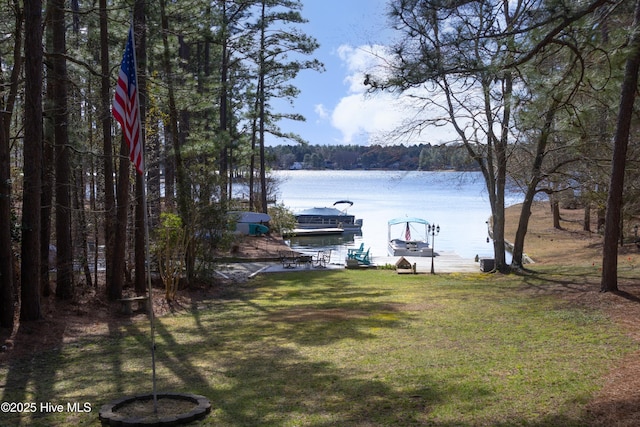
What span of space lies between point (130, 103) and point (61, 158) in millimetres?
7160

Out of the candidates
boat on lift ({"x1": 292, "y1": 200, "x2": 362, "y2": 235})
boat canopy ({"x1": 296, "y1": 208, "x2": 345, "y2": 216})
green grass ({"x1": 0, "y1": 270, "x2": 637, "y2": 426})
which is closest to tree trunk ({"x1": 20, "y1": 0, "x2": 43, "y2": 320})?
green grass ({"x1": 0, "y1": 270, "x2": 637, "y2": 426})

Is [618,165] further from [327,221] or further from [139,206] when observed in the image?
[327,221]

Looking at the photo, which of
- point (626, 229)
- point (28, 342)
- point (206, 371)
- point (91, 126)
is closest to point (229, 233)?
point (91, 126)

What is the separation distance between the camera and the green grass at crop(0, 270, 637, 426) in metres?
6.18

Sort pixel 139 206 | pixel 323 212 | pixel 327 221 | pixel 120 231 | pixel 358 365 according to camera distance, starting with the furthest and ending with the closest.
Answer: pixel 323 212
pixel 327 221
pixel 139 206
pixel 120 231
pixel 358 365

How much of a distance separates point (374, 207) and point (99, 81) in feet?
220

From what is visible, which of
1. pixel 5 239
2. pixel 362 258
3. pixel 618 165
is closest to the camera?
pixel 5 239

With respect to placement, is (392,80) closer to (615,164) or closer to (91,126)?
(615,164)

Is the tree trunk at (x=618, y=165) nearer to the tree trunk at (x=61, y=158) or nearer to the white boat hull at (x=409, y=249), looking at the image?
the tree trunk at (x=61, y=158)

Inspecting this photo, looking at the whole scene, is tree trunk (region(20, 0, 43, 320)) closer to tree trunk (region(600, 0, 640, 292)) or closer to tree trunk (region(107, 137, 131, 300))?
tree trunk (region(107, 137, 131, 300))

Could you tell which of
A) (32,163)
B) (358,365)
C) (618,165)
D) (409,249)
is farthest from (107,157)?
(409,249)

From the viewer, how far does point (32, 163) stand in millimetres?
10648

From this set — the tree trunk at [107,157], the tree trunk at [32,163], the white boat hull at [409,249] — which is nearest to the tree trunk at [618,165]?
the tree trunk at [107,157]

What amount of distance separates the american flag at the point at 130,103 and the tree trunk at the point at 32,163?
443cm
